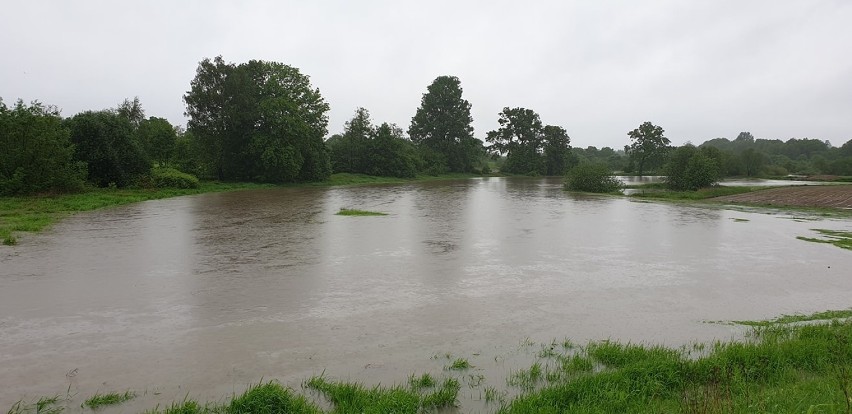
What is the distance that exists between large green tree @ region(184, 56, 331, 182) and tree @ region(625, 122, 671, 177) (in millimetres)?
69820

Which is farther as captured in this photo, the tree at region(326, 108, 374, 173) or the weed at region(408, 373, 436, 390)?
the tree at region(326, 108, 374, 173)

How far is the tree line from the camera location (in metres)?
28.5

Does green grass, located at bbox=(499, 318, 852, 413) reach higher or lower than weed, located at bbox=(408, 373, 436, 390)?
higher

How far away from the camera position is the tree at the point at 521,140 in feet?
327

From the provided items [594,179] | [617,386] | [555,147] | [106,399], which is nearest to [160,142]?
[594,179]

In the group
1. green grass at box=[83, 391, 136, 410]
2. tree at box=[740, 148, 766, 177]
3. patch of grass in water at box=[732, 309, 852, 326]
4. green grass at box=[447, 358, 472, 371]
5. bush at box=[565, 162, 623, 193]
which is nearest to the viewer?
green grass at box=[83, 391, 136, 410]

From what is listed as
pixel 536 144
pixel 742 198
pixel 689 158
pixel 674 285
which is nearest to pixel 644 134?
pixel 536 144

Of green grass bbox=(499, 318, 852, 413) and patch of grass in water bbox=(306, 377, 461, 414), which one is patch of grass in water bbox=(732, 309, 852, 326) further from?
patch of grass in water bbox=(306, 377, 461, 414)

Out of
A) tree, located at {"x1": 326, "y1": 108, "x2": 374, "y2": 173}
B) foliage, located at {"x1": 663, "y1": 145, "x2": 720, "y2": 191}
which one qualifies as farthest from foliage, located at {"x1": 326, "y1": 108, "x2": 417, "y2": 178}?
foliage, located at {"x1": 663, "y1": 145, "x2": 720, "y2": 191}

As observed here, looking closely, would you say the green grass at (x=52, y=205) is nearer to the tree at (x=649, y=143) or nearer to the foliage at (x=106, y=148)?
the foliage at (x=106, y=148)

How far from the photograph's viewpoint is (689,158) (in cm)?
4616

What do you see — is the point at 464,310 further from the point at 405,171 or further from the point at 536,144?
the point at 536,144

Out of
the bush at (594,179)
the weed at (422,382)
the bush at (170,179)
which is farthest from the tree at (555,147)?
the weed at (422,382)

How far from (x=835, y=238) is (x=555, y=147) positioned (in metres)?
→ 84.7
